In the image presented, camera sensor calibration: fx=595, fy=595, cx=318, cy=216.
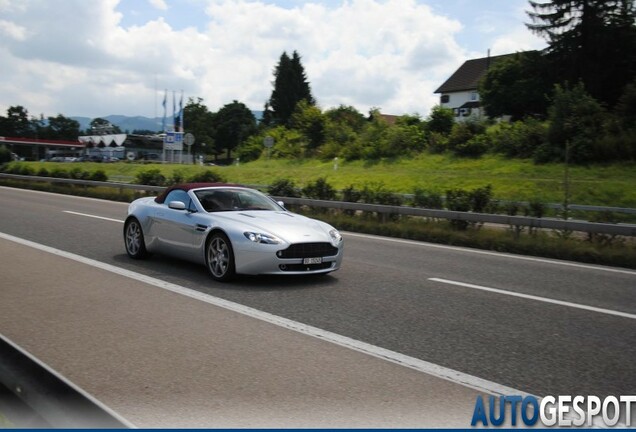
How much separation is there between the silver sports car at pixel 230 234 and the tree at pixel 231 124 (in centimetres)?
11588

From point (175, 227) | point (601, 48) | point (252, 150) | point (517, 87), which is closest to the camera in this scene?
point (175, 227)

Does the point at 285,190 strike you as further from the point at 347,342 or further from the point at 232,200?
the point at 347,342

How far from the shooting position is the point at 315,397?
4191 millimetres

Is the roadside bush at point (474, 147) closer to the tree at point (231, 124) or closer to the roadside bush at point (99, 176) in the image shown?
the roadside bush at point (99, 176)

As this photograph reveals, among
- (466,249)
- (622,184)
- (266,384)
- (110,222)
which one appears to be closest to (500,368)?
(266,384)

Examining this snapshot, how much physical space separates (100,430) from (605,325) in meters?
5.45

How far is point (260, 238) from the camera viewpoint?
7.82 metres

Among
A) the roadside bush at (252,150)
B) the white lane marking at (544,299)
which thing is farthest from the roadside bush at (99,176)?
the roadside bush at (252,150)

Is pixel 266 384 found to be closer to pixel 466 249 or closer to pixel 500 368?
pixel 500 368

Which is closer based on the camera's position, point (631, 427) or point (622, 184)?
point (631, 427)

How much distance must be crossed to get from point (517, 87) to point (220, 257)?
164ft

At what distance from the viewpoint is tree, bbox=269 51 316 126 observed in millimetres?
105875

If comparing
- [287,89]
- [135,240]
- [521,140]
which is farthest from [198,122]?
[135,240]

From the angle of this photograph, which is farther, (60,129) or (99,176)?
(60,129)
